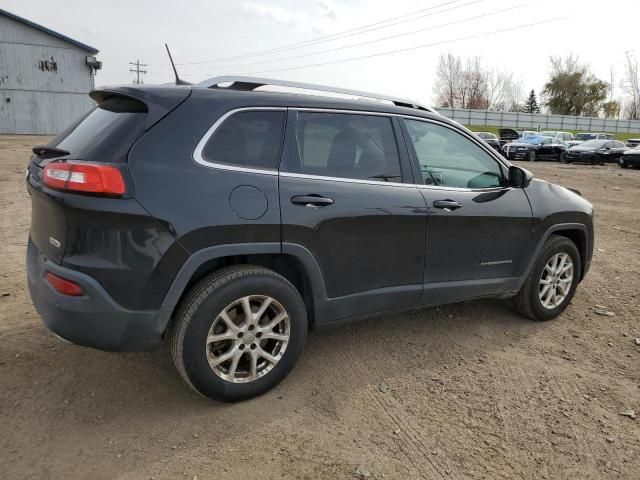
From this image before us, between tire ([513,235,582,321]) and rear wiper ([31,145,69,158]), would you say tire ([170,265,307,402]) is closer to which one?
rear wiper ([31,145,69,158])

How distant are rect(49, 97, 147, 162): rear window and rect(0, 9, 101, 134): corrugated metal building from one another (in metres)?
32.4

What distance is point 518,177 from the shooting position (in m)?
3.93

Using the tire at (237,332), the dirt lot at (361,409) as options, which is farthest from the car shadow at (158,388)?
the tire at (237,332)

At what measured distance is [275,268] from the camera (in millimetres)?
3117

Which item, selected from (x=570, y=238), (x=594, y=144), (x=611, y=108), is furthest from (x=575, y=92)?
(x=570, y=238)

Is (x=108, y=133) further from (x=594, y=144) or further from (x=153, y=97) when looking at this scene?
(x=594, y=144)

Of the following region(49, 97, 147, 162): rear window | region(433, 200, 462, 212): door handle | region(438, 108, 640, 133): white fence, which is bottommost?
region(433, 200, 462, 212): door handle

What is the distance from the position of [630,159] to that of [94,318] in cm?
2766

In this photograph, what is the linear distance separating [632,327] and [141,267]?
3983 mm

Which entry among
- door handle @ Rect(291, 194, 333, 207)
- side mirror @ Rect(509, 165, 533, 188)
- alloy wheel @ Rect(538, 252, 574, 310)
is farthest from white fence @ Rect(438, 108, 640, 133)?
door handle @ Rect(291, 194, 333, 207)

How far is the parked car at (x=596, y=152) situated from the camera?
88.4ft

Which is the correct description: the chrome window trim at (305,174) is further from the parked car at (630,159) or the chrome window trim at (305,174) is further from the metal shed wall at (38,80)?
the metal shed wall at (38,80)

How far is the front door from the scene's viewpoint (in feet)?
11.6

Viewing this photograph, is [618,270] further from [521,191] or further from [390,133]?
[390,133]
